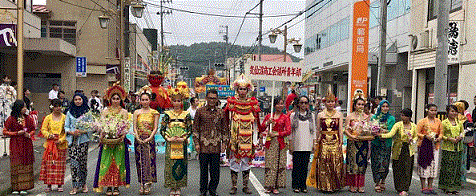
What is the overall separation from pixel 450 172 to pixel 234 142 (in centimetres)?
389

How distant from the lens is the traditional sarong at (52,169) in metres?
9.06

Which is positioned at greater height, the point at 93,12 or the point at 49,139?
the point at 93,12

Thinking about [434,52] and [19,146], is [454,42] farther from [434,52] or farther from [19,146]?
[19,146]

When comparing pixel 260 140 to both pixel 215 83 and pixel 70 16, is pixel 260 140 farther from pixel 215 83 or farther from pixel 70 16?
pixel 70 16

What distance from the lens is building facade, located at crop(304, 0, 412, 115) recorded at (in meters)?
28.4

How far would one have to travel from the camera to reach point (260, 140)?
9.05 meters

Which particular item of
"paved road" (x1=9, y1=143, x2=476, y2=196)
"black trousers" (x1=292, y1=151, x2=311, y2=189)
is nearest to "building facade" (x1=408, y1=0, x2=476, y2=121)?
"paved road" (x1=9, y1=143, x2=476, y2=196)

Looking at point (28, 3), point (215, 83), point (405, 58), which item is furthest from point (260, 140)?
point (405, 58)

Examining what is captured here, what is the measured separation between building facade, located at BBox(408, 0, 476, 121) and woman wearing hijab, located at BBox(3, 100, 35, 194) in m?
9.42

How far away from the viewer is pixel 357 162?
9297 millimetres

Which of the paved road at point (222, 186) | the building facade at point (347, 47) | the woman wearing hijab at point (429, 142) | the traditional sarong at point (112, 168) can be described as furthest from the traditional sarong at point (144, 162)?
the building facade at point (347, 47)

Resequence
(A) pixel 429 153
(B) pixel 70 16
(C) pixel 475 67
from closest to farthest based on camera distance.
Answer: (A) pixel 429 153, (C) pixel 475 67, (B) pixel 70 16

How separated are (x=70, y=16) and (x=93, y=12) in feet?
4.72

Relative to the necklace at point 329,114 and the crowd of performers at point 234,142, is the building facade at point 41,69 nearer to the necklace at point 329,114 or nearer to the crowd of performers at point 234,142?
the crowd of performers at point 234,142
